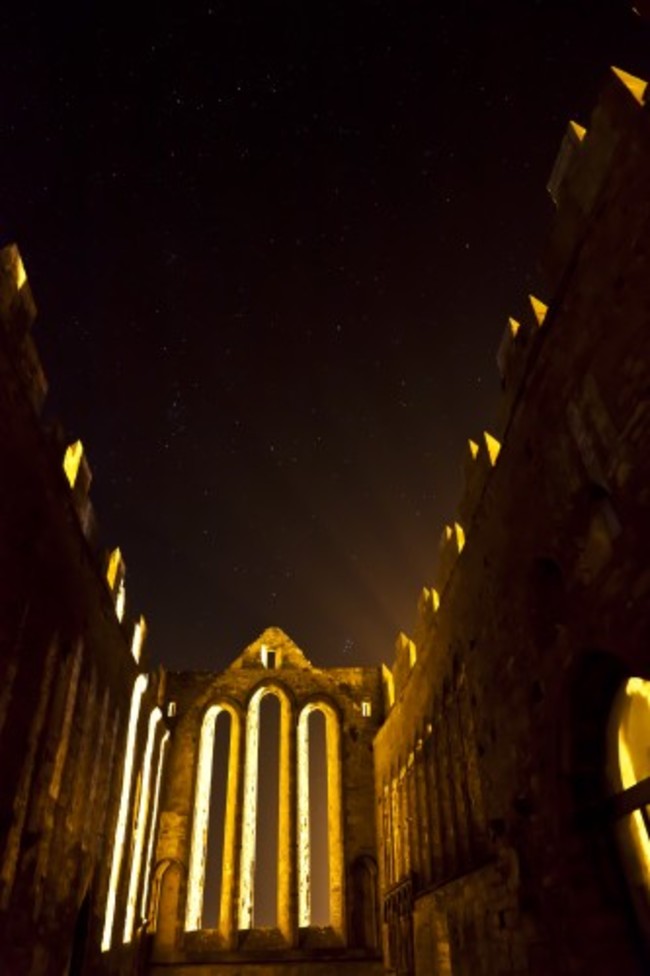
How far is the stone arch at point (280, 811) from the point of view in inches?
633

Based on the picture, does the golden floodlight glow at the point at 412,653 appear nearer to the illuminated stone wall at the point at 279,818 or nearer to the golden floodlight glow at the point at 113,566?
the illuminated stone wall at the point at 279,818

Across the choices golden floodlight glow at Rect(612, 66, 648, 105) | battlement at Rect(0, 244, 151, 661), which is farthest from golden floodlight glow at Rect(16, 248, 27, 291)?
golden floodlight glow at Rect(612, 66, 648, 105)

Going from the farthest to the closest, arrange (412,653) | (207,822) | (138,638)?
1. (207,822)
2. (412,653)
3. (138,638)

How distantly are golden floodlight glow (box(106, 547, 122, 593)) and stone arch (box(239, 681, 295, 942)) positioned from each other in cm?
820

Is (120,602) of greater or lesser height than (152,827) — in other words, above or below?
above

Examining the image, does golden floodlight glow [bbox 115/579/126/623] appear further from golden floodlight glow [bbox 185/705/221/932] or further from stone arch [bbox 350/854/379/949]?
stone arch [bbox 350/854/379/949]

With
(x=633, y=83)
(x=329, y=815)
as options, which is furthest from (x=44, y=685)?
(x=329, y=815)

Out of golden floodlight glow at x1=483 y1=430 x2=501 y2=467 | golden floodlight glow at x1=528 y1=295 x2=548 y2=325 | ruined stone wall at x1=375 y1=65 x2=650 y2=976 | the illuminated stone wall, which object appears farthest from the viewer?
the illuminated stone wall

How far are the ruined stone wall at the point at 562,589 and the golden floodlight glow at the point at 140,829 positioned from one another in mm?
6992

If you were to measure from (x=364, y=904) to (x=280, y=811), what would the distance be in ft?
9.34

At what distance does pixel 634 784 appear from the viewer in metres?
5.20

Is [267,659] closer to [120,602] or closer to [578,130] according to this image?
[120,602]

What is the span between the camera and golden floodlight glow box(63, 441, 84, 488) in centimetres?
903

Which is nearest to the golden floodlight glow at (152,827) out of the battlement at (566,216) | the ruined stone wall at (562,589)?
the ruined stone wall at (562,589)
